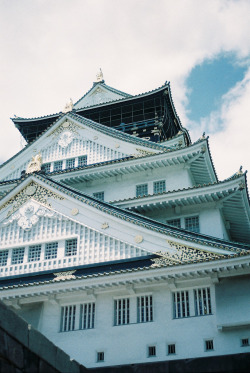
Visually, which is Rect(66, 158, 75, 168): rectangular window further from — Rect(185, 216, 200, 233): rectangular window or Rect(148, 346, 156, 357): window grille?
Rect(148, 346, 156, 357): window grille

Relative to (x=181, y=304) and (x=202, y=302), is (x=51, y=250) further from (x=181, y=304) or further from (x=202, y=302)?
(x=202, y=302)

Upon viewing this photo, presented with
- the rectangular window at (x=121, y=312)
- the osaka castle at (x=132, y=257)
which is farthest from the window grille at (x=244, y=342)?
the rectangular window at (x=121, y=312)

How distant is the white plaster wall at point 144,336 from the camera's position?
18672 mm

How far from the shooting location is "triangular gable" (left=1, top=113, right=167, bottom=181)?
31.6m

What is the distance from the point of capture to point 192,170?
95.9 ft

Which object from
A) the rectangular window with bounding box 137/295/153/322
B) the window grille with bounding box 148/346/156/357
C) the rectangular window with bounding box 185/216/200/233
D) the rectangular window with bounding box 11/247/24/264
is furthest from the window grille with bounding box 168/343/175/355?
the rectangular window with bounding box 11/247/24/264

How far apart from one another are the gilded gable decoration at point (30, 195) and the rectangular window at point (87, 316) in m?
5.92

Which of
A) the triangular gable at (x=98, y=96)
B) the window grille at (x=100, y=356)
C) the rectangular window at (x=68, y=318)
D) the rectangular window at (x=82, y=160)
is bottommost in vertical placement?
the window grille at (x=100, y=356)

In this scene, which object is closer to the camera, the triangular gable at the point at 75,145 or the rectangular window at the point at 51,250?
the rectangular window at the point at 51,250

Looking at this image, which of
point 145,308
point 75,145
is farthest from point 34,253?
point 75,145

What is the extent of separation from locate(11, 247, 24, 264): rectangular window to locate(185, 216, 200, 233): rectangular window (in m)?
8.32

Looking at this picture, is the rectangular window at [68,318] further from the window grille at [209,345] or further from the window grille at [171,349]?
the window grille at [209,345]

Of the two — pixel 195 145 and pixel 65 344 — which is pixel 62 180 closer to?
pixel 195 145

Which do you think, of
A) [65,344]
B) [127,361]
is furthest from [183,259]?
[65,344]
